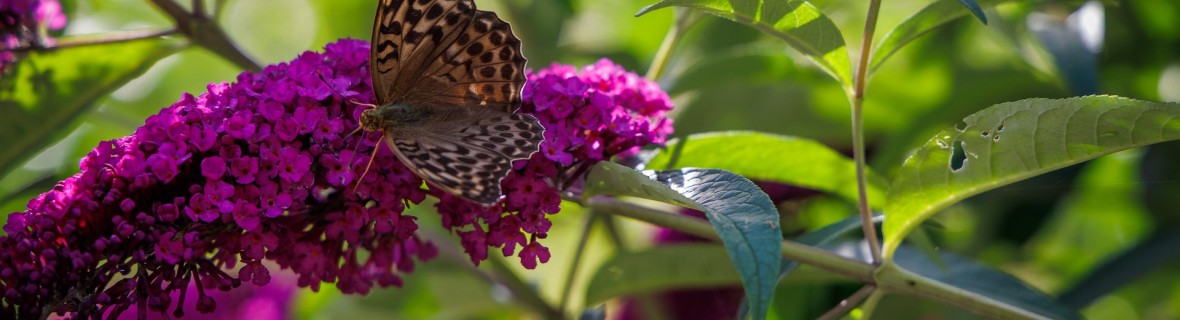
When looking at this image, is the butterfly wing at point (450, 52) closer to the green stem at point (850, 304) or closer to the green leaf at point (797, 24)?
the green leaf at point (797, 24)

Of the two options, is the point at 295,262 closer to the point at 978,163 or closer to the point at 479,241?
the point at 479,241

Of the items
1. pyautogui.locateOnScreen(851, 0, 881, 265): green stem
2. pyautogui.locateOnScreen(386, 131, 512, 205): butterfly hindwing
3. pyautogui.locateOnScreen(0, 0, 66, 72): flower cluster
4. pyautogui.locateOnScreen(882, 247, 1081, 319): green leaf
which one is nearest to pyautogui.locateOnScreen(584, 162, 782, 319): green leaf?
pyautogui.locateOnScreen(386, 131, 512, 205): butterfly hindwing

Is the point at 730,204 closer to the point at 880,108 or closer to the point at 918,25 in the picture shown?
the point at 918,25

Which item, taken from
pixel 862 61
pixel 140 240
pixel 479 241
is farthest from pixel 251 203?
pixel 862 61

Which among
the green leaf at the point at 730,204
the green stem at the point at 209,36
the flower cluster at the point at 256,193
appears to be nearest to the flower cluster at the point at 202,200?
the flower cluster at the point at 256,193

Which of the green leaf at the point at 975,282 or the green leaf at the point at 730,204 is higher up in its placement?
the green leaf at the point at 730,204

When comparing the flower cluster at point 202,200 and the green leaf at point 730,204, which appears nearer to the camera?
the green leaf at point 730,204

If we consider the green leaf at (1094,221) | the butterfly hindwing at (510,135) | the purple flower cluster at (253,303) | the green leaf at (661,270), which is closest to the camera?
the butterfly hindwing at (510,135)

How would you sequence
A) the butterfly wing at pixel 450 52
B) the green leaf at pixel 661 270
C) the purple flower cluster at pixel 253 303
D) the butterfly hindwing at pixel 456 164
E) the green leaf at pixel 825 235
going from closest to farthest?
1. the butterfly hindwing at pixel 456 164
2. the butterfly wing at pixel 450 52
3. the green leaf at pixel 825 235
4. the green leaf at pixel 661 270
5. the purple flower cluster at pixel 253 303
